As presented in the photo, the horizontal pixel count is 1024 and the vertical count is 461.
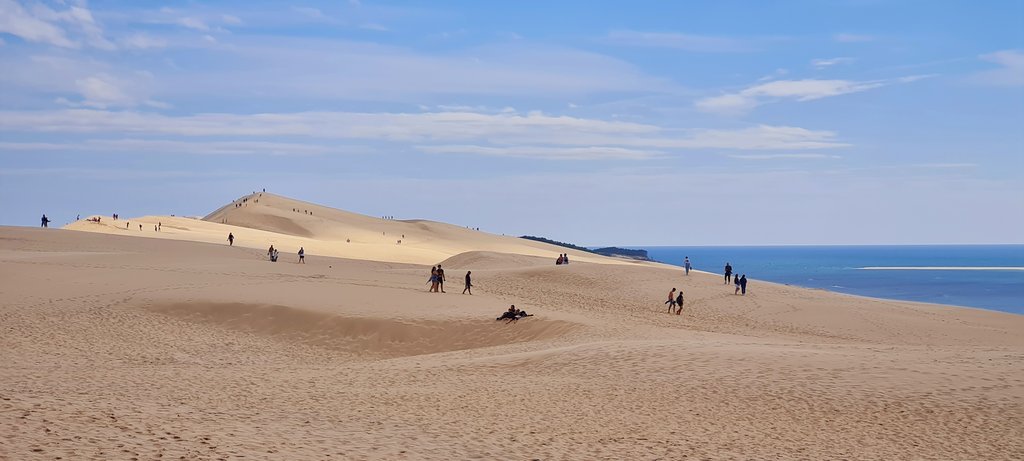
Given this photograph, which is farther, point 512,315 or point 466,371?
point 512,315

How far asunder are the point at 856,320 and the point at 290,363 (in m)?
20.9

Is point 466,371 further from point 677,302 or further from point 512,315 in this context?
point 677,302

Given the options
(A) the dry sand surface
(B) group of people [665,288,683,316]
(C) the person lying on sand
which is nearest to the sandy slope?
(A) the dry sand surface

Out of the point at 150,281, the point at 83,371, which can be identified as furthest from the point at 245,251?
the point at 83,371

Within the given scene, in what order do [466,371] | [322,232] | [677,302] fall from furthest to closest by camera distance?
1. [322,232]
2. [677,302]
3. [466,371]

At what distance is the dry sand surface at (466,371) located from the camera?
456 inches

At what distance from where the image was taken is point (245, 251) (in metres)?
52.4

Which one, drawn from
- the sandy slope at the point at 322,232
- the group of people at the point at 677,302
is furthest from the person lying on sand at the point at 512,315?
the sandy slope at the point at 322,232

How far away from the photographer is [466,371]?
19.1m

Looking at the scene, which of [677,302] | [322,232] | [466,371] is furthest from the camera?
[322,232]

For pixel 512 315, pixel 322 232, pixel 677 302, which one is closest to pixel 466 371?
pixel 512 315

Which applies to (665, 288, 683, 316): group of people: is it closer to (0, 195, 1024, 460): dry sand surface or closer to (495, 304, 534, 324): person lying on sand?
(0, 195, 1024, 460): dry sand surface

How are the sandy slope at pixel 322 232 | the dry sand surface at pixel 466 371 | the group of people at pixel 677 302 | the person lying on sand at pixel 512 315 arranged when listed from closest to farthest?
the dry sand surface at pixel 466 371, the person lying on sand at pixel 512 315, the group of people at pixel 677 302, the sandy slope at pixel 322 232

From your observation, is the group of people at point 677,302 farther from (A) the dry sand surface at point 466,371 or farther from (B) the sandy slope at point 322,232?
(B) the sandy slope at point 322,232
